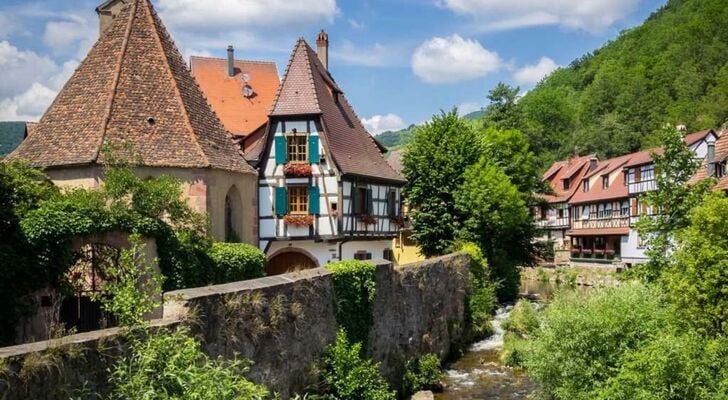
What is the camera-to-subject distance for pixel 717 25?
87.7 meters

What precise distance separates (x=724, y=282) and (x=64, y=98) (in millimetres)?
17629

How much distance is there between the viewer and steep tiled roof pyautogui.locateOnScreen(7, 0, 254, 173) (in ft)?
62.4

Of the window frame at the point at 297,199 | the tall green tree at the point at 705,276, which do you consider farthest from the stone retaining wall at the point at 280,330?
the window frame at the point at 297,199

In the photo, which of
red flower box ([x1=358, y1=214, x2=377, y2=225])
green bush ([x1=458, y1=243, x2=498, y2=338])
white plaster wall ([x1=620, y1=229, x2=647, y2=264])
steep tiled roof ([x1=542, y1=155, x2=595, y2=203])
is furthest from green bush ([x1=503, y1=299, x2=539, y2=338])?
steep tiled roof ([x1=542, y1=155, x2=595, y2=203])

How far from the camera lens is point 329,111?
30.3m

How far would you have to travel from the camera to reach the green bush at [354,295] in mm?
14438

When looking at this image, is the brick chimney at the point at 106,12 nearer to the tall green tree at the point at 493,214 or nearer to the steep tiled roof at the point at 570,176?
the tall green tree at the point at 493,214

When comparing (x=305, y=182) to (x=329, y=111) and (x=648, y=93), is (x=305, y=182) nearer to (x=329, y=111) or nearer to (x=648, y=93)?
(x=329, y=111)

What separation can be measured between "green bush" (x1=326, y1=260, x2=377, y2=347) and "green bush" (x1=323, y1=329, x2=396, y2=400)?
58cm

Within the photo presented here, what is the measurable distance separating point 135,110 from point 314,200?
10.4m

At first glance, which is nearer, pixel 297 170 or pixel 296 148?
pixel 297 170

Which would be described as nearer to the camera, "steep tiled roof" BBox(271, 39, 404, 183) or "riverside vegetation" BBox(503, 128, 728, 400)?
"riverside vegetation" BBox(503, 128, 728, 400)

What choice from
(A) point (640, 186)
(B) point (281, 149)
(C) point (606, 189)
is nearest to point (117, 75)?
(B) point (281, 149)

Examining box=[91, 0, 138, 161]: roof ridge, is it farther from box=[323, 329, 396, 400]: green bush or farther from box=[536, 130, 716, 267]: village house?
box=[536, 130, 716, 267]: village house
